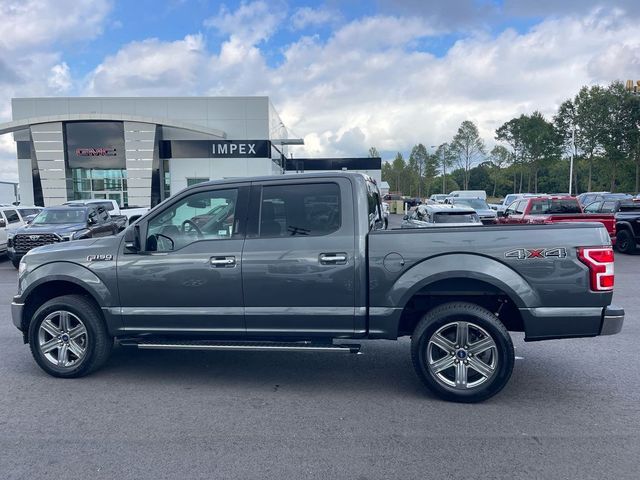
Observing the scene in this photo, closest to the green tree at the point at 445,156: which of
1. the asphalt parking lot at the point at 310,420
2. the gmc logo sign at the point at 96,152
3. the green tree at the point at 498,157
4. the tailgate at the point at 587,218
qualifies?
the green tree at the point at 498,157

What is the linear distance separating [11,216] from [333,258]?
16.0 metres

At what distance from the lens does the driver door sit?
14.9 ft

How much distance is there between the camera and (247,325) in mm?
4578

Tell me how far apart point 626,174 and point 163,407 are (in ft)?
162

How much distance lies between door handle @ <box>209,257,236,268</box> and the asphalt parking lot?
3.92ft

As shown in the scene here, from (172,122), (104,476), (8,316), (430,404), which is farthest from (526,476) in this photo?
(172,122)

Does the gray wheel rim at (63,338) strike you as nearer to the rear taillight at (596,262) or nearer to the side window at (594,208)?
the rear taillight at (596,262)

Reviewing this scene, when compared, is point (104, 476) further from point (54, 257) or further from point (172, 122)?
point (172, 122)

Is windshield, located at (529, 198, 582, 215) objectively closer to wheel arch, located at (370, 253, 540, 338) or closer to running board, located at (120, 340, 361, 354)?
wheel arch, located at (370, 253, 540, 338)

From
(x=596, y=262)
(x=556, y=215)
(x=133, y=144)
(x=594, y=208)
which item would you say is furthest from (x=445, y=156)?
(x=596, y=262)

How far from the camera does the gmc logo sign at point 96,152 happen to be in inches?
1443

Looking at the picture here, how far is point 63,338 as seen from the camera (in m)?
4.93

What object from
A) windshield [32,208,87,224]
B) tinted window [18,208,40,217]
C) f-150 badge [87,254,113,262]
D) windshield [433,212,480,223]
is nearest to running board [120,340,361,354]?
f-150 badge [87,254,113,262]

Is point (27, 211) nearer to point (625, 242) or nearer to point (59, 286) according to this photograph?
point (59, 286)
